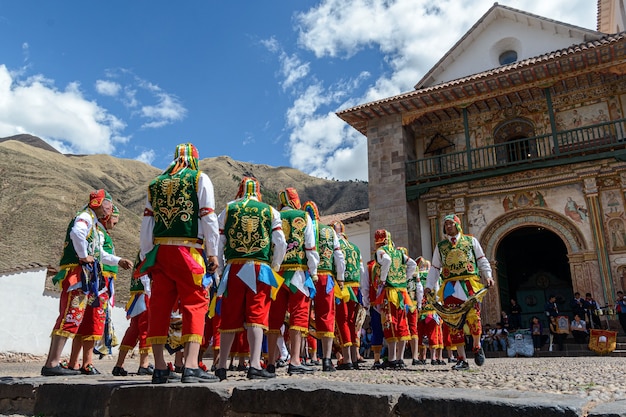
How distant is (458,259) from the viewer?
623cm

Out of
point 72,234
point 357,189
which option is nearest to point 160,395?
point 72,234

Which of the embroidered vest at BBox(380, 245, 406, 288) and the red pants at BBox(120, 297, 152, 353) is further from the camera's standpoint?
the embroidered vest at BBox(380, 245, 406, 288)

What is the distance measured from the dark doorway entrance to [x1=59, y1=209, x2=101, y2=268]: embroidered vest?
49.7 ft

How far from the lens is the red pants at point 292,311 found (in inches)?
201

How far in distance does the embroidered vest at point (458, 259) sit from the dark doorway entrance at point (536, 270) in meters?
12.2

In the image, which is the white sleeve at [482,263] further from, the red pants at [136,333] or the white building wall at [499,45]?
the white building wall at [499,45]

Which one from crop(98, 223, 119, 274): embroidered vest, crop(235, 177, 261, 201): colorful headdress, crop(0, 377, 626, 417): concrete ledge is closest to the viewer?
crop(0, 377, 626, 417): concrete ledge

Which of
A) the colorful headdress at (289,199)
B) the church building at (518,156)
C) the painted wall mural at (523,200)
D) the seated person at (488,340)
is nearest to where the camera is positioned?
the colorful headdress at (289,199)

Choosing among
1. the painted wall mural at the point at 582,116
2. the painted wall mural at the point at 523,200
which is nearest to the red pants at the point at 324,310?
the painted wall mural at the point at 523,200

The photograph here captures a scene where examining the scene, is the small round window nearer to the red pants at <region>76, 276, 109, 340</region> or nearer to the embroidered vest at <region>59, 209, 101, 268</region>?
the embroidered vest at <region>59, 209, 101, 268</region>

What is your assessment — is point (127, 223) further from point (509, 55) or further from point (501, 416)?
point (501, 416)

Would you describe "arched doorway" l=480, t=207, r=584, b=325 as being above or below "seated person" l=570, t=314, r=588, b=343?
above

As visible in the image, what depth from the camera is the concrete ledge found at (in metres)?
1.95

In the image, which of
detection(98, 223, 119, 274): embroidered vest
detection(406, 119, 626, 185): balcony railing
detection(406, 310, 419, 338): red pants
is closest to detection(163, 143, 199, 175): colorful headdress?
detection(98, 223, 119, 274): embroidered vest
